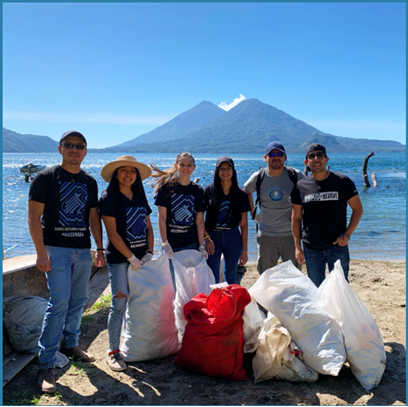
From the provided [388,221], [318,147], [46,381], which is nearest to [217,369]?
[46,381]

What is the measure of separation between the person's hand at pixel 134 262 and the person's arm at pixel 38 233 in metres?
0.59

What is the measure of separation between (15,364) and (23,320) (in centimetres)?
40

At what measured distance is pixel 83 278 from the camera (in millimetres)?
2787

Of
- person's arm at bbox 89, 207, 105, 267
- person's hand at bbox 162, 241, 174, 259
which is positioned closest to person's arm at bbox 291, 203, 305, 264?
person's hand at bbox 162, 241, 174, 259

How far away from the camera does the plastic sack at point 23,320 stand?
113 inches

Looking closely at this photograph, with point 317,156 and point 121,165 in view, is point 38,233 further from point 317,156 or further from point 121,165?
point 317,156

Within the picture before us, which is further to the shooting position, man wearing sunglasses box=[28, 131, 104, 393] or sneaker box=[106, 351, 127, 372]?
sneaker box=[106, 351, 127, 372]

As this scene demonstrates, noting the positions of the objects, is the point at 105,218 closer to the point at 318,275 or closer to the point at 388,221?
the point at 318,275

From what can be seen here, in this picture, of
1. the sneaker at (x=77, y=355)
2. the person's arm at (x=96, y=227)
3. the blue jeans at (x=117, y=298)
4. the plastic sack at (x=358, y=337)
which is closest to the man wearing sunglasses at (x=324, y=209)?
the plastic sack at (x=358, y=337)

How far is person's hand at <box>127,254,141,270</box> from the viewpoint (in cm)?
279

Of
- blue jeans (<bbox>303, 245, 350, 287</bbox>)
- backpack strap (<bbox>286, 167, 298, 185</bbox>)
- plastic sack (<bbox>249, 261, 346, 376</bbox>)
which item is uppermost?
backpack strap (<bbox>286, 167, 298, 185</bbox>)

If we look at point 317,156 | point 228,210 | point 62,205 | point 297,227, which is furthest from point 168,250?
point 317,156

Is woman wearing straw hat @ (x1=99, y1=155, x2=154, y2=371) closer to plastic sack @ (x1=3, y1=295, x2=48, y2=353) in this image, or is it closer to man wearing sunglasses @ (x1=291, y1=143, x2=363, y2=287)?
plastic sack @ (x1=3, y1=295, x2=48, y2=353)

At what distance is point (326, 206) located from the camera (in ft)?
10.00
